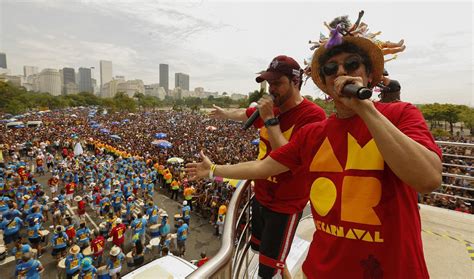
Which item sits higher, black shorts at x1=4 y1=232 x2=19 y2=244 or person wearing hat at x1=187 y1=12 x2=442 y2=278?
person wearing hat at x1=187 y1=12 x2=442 y2=278

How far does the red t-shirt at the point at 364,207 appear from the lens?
43.8 inches

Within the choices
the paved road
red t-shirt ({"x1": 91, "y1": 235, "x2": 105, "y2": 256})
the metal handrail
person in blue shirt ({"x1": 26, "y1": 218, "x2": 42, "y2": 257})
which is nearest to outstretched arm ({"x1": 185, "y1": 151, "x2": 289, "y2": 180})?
the metal handrail

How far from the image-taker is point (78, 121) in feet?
138

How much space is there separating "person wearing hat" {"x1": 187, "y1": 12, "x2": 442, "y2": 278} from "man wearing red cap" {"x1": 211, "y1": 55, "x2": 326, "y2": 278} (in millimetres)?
624

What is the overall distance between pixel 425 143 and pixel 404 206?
0.31m

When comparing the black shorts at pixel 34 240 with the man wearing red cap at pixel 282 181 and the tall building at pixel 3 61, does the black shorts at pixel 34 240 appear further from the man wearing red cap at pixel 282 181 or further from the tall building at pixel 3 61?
the tall building at pixel 3 61

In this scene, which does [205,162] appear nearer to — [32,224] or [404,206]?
[404,206]

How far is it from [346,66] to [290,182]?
3.56 feet

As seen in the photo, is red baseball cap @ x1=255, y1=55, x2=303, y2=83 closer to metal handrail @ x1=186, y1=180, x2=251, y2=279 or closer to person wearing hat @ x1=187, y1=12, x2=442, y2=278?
person wearing hat @ x1=187, y1=12, x2=442, y2=278

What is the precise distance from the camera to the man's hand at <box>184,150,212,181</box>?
192 cm

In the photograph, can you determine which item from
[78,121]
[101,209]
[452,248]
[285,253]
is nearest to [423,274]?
[285,253]

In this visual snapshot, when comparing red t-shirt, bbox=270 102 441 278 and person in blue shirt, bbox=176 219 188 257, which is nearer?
red t-shirt, bbox=270 102 441 278

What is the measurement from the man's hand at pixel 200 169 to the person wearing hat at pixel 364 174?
75 centimetres

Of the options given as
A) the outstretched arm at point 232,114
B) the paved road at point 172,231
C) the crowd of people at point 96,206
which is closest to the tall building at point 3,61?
the crowd of people at point 96,206
